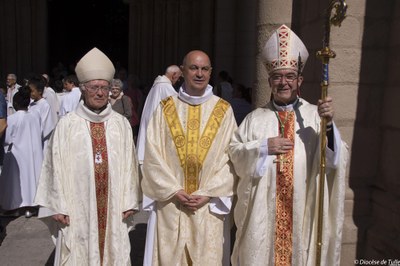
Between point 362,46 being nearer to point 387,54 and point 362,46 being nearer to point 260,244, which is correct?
point 387,54

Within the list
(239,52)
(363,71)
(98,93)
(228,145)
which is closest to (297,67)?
(228,145)

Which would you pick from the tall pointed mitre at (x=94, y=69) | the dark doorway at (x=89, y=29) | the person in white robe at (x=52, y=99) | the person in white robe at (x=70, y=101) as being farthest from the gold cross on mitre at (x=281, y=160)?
the dark doorway at (x=89, y=29)

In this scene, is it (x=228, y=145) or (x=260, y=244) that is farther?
(x=228, y=145)

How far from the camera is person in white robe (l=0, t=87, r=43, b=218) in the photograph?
612 cm

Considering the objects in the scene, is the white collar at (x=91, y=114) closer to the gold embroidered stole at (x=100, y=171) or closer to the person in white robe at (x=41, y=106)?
the gold embroidered stole at (x=100, y=171)

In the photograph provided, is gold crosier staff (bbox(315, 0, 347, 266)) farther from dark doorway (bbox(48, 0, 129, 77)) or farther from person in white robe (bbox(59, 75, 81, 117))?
dark doorway (bbox(48, 0, 129, 77))

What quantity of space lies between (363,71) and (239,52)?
→ 289 inches

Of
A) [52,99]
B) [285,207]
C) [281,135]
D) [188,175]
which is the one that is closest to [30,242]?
[188,175]

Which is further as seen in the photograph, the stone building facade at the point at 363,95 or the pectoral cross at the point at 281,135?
the stone building facade at the point at 363,95

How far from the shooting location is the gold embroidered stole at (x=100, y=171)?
11.9 feet

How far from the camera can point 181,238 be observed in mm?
3648

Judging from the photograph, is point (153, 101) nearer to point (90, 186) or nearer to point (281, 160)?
point (90, 186)

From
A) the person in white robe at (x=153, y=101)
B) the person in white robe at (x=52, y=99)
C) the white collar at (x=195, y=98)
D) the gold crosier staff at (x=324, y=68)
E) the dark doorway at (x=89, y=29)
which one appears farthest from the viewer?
the dark doorway at (x=89, y=29)

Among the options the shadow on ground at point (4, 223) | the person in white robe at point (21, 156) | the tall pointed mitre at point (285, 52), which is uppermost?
the tall pointed mitre at point (285, 52)
